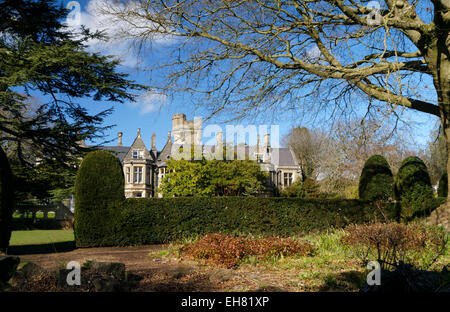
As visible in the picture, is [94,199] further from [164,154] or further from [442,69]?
[164,154]

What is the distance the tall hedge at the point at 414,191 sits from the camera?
11.3 m

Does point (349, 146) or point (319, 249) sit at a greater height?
point (349, 146)

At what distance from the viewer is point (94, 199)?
1035cm

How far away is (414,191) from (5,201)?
12.3 metres

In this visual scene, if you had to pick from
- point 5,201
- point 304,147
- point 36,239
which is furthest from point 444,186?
point 304,147

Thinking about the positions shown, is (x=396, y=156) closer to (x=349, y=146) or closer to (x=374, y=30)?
(x=349, y=146)

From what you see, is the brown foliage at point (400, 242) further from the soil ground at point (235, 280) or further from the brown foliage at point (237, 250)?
the soil ground at point (235, 280)

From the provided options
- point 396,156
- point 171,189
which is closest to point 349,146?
point 396,156

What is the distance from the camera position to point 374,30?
7871 millimetres

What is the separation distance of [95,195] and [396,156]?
73.8ft

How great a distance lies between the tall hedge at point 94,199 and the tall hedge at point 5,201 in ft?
6.82

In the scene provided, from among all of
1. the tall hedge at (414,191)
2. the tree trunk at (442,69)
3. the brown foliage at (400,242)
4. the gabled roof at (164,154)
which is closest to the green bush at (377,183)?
the tall hedge at (414,191)

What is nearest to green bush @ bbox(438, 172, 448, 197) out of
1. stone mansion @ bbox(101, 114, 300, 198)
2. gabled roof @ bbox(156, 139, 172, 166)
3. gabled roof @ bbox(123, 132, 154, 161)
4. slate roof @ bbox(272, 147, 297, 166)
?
stone mansion @ bbox(101, 114, 300, 198)

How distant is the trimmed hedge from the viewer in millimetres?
10477
